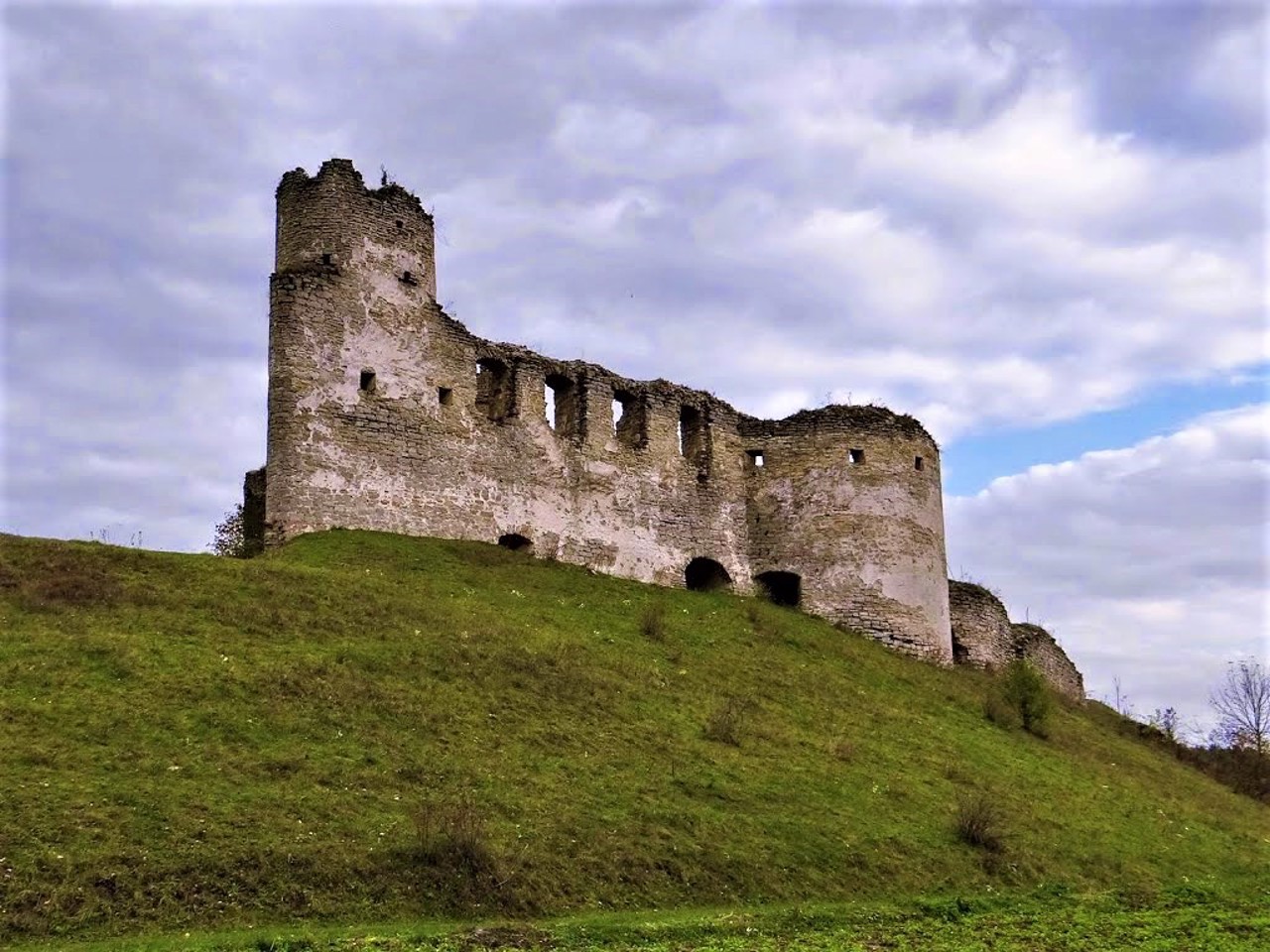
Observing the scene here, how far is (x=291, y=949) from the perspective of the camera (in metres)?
11.8

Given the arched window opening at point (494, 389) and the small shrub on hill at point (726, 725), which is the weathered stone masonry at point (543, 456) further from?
the small shrub on hill at point (726, 725)

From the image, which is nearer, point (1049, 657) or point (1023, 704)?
point (1023, 704)

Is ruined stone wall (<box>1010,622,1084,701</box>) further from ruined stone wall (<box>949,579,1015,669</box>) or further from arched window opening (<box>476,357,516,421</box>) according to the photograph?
arched window opening (<box>476,357,516,421</box>)

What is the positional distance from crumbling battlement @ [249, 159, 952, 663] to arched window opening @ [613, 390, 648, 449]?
0.22 ft

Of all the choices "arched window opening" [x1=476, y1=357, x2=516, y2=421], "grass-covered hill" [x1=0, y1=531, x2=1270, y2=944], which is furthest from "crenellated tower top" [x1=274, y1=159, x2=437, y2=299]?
"grass-covered hill" [x1=0, y1=531, x2=1270, y2=944]

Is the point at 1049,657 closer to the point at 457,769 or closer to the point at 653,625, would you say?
the point at 653,625

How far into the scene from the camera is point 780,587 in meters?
35.2

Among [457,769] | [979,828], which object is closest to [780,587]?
[979,828]

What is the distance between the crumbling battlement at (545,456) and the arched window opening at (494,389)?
5 centimetres

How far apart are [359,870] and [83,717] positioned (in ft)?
14.4

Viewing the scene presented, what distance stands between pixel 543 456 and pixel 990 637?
46.5 ft

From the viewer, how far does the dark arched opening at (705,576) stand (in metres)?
34.6

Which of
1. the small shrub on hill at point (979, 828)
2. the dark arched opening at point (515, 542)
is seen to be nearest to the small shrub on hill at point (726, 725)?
the small shrub on hill at point (979, 828)

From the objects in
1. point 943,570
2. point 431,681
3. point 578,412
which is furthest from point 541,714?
point 943,570
